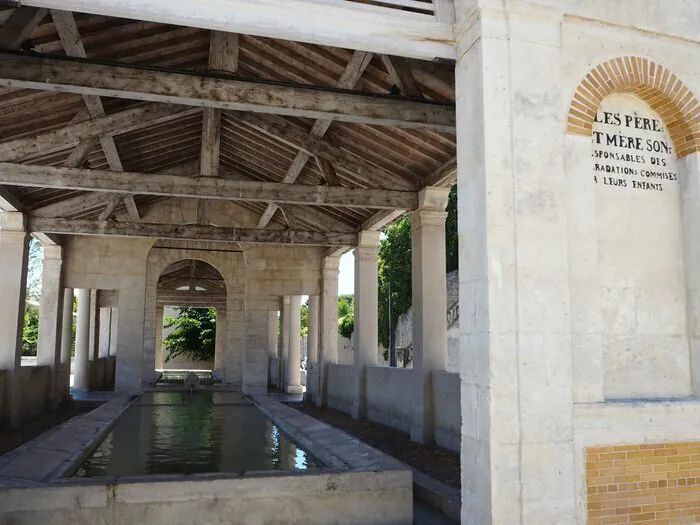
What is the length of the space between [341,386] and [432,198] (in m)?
6.38

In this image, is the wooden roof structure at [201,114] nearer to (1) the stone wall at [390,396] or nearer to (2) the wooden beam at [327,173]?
(2) the wooden beam at [327,173]

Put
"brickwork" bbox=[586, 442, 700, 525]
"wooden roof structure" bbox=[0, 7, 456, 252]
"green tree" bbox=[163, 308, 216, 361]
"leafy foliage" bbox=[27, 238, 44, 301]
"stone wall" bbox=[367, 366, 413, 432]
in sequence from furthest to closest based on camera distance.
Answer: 1. "leafy foliage" bbox=[27, 238, 44, 301]
2. "green tree" bbox=[163, 308, 216, 361]
3. "stone wall" bbox=[367, 366, 413, 432]
4. "wooden roof structure" bbox=[0, 7, 456, 252]
5. "brickwork" bbox=[586, 442, 700, 525]

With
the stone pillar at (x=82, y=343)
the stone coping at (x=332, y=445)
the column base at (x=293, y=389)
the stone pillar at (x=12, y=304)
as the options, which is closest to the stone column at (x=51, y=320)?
the stone pillar at (x=12, y=304)

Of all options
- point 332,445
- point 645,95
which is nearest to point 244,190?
point 332,445

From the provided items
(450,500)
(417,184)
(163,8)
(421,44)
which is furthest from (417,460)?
(163,8)

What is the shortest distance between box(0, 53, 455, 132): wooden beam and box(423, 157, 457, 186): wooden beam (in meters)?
2.13

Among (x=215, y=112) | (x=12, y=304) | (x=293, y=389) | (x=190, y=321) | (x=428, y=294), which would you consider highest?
(x=215, y=112)

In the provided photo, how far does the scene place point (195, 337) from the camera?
38.1m

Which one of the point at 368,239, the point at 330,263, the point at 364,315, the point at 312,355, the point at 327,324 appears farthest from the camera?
the point at 312,355

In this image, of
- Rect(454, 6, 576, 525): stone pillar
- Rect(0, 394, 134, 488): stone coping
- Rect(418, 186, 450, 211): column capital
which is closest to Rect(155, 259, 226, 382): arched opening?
Rect(0, 394, 134, 488): stone coping

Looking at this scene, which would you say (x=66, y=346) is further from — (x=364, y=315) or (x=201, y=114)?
(x=364, y=315)

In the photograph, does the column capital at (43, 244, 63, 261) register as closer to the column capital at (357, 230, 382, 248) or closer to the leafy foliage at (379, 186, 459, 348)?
the column capital at (357, 230, 382, 248)

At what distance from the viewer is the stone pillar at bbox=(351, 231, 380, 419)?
13727mm

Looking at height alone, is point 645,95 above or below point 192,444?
above
